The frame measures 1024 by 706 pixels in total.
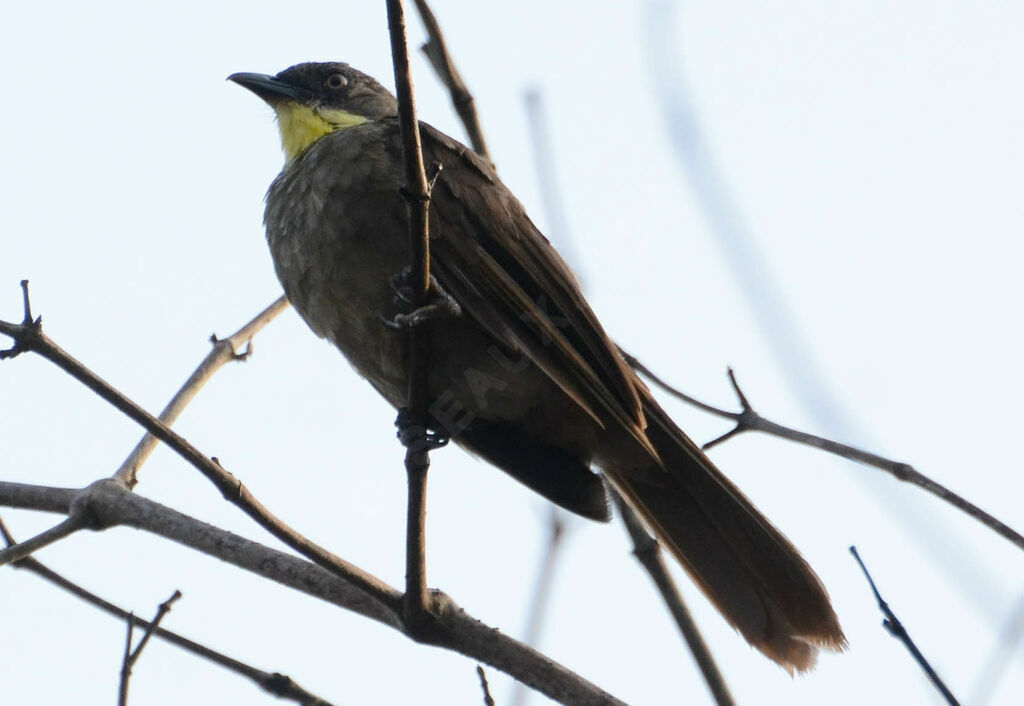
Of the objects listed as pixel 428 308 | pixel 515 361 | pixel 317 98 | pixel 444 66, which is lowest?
pixel 428 308

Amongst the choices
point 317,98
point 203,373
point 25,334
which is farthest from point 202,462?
point 317,98

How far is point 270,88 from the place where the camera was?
6137mm

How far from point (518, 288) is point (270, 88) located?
7.97 ft

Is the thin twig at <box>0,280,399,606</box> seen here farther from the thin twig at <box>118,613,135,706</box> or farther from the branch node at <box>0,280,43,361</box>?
the thin twig at <box>118,613,135,706</box>

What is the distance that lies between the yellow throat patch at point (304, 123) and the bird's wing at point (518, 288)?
1.23m

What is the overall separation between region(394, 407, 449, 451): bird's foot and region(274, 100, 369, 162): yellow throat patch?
2048 mm

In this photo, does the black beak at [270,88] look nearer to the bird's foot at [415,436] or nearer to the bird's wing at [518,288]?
the bird's wing at [518,288]

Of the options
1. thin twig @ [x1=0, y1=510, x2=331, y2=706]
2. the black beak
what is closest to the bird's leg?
thin twig @ [x1=0, y1=510, x2=331, y2=706]

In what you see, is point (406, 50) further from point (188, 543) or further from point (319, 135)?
point (319, 135)

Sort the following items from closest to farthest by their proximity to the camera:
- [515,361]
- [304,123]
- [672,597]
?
[672,597] < [515,361] < [304,123]

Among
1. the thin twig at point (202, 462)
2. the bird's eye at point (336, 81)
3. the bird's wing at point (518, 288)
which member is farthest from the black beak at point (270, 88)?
the thin twig at point (202, 462)

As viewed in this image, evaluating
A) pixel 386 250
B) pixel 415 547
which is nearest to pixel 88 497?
pixel 415 547

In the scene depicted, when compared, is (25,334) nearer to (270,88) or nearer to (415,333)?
(415,333)

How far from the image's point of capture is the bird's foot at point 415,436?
11.4 ft
